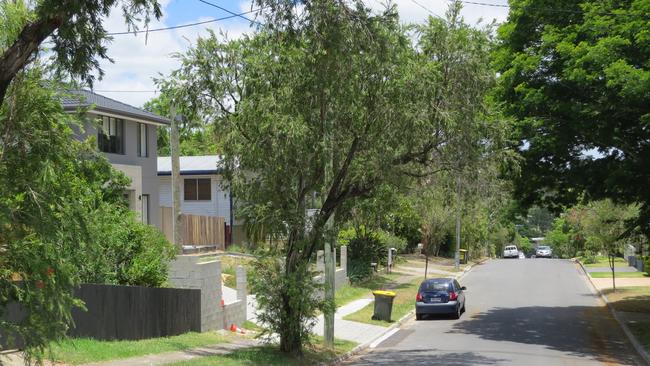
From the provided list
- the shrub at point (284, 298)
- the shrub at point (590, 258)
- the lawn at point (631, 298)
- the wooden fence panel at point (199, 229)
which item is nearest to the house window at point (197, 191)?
the wooden fence panel at point (199, 229)

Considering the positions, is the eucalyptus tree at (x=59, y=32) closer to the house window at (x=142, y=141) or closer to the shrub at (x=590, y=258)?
the house window at (x=142, y=141)

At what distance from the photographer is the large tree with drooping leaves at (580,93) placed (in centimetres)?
1838

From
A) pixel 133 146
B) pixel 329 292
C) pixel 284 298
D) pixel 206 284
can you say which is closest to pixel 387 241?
pixel 133 146

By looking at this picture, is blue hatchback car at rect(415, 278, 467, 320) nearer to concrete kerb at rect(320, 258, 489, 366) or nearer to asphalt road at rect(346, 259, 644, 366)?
asphalt road at rect(346, 259, 644, 366)

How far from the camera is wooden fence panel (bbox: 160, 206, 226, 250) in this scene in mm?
34894

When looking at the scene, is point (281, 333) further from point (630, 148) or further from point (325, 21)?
point (630, 148)

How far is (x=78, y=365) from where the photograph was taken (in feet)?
39.3

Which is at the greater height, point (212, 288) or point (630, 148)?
point (630, 148)

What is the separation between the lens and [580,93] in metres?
19.6

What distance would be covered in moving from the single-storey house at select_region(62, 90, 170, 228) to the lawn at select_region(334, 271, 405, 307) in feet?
28.6

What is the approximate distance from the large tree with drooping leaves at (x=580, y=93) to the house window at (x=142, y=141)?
15.1 m

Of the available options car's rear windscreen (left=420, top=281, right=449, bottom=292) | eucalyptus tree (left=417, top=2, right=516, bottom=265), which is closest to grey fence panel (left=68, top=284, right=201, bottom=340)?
eucalyptus tree (left=417, top=2, right=516, bottom=265)

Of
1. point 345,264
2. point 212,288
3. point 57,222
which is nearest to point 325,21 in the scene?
point 57,222

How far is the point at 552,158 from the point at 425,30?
7000 millimetres
